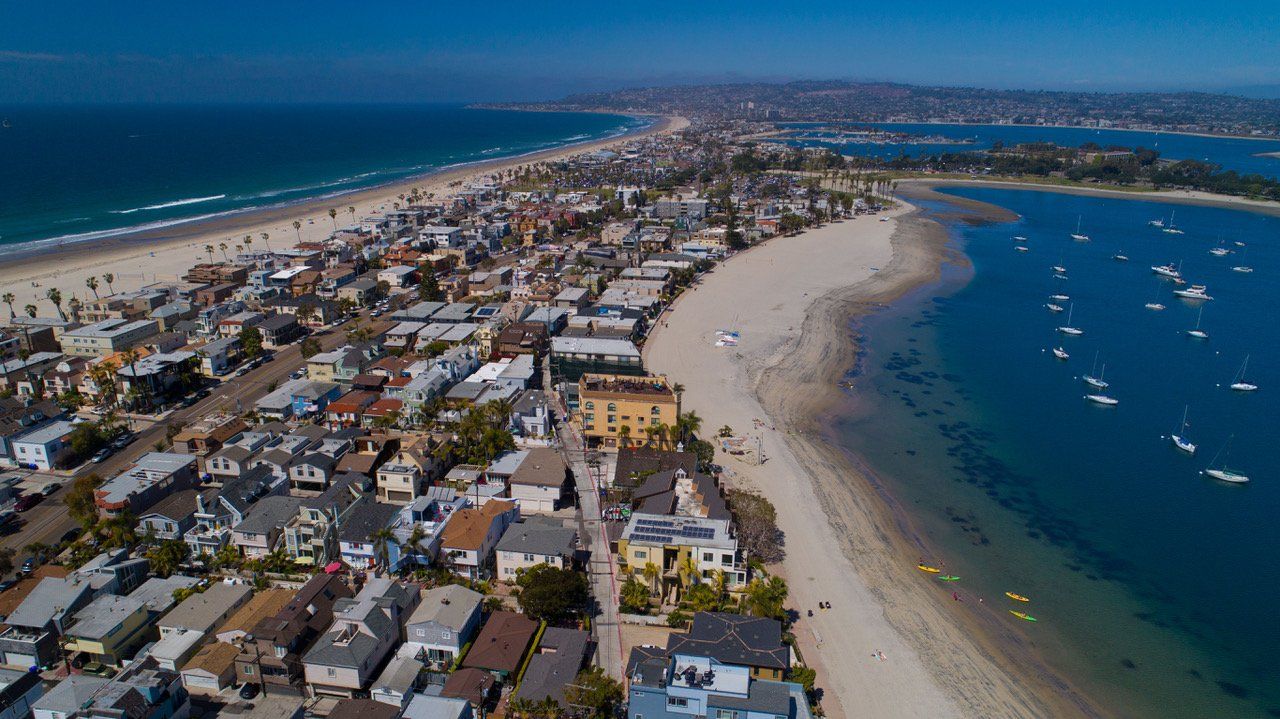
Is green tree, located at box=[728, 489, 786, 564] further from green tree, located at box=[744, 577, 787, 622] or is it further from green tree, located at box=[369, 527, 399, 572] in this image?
green tree, located at box=[369, 527, 399, 572]

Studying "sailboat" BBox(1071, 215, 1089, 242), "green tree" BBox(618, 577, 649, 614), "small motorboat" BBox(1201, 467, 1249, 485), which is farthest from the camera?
"sailboat" BBox(1071, 215, 1089, 242)

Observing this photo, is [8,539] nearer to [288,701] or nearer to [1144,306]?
[288,701]

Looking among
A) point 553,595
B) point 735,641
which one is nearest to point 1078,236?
point 735,641

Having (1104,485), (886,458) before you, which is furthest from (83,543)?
(1104,485)

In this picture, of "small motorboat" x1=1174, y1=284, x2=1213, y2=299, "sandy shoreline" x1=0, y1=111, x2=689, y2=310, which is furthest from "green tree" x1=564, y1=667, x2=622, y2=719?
"small motorboat" x1=1174, y1=284, x2=1213, y2=299

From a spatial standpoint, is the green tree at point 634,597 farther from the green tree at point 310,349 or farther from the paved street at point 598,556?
the green tree at point 310,349
